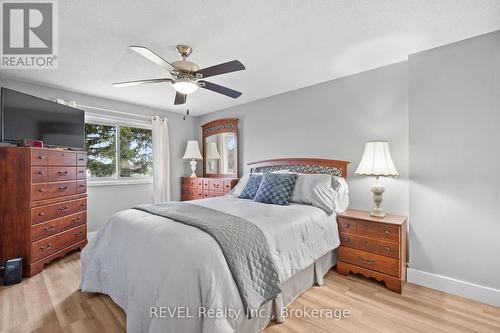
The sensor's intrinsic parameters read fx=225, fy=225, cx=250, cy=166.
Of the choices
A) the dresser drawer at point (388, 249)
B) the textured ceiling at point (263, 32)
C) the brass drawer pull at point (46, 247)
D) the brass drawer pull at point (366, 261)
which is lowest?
the brass drawer pull at point (366, 261)

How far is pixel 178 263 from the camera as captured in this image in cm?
129

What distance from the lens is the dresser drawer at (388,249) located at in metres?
2.14

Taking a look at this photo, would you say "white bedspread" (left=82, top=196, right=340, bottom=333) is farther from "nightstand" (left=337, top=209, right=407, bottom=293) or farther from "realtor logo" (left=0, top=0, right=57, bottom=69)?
"realtor logo" (left=0, top=0, right=57, bottom=69)

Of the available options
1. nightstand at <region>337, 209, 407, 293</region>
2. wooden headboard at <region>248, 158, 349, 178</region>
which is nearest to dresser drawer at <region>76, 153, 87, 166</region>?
wooden headboard at <region>248, 158, 349, 178</region>

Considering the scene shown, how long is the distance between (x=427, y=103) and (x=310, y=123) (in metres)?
1.34

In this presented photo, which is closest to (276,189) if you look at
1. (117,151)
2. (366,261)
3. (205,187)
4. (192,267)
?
(366,261)

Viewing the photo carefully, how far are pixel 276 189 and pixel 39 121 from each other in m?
3.05

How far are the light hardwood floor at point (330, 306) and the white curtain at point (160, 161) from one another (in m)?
2.14

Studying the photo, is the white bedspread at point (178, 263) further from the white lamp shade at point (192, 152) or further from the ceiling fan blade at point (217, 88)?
the white lamp shade at point (192, 152)

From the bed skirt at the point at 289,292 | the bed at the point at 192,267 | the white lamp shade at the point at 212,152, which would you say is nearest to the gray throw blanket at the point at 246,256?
the bed at the point at 192,267

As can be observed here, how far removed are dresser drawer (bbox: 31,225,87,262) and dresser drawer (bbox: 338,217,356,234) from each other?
3.41 metres

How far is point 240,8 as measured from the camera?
1.63 metres

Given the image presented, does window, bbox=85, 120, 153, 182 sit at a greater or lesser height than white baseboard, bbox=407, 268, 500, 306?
greater

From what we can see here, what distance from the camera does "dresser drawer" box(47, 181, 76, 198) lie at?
2733 millimetres
